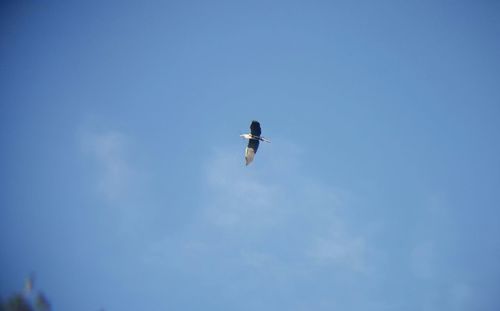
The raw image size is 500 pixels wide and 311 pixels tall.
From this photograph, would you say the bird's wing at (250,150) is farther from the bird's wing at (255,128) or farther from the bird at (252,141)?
the bird's wing at (255,128)

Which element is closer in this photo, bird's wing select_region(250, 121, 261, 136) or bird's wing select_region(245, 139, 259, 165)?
bird's wing select_region(250, 121, 261, 136)

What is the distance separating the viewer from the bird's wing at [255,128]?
25369mm

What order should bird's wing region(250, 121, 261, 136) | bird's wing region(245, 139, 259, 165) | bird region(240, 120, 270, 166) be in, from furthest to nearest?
bird's wing region(245, 139, 259, 165)
bird region(240, 120, 270, 166)
bird's wing region(250, 121, 261, 136)

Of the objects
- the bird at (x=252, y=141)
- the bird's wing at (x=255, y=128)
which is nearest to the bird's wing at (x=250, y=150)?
the bird at (x=252, y=141)

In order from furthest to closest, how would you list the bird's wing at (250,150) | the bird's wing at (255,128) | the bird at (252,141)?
the bird's wing at (250,150) < the bird at (252,141) < the bird's wing at (255,128)

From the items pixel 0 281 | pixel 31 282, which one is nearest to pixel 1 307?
pixel 31 282

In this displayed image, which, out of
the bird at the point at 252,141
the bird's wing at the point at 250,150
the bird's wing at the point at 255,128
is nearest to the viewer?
the bird's wing at the point at 255,128

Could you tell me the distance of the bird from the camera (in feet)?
85.2

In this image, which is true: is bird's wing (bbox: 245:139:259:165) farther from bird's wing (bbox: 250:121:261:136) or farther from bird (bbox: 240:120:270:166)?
bird's wing (bbox: 250:121:261:136)

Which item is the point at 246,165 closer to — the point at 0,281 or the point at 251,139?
→ the point at 251,139

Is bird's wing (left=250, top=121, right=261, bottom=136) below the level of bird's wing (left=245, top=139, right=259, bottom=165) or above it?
above

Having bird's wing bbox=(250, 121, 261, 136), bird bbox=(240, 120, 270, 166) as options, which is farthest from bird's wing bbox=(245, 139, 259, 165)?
bird's wing bbox=(250, 121, 261, 136)

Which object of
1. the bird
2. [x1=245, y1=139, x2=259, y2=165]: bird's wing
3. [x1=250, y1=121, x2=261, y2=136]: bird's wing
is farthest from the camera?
[x1=245, y1=139, x2=259, y2=165]: bird's wing

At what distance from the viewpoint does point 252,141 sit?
87.7 feet
